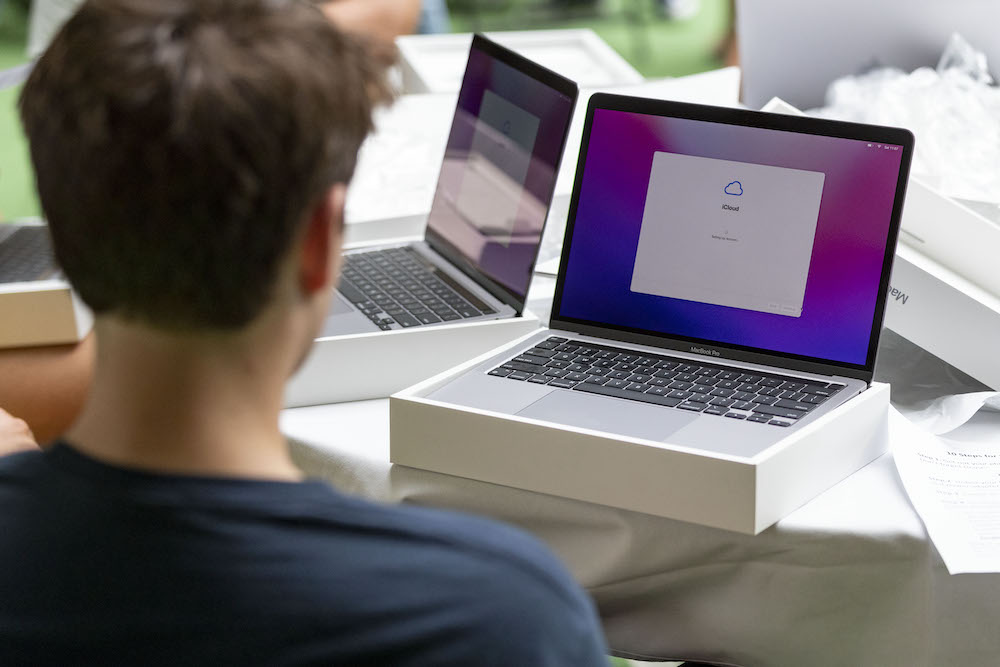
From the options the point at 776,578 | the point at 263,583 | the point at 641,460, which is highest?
the point at 263,583

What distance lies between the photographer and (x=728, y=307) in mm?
1153

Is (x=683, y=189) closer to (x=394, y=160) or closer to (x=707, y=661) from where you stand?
(x=707, y=661)

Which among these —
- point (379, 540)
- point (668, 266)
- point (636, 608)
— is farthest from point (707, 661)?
point (379, 540)

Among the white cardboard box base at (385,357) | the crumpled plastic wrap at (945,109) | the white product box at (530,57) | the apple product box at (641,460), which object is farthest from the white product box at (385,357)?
the white product box at (530,57)

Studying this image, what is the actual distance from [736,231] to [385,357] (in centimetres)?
37

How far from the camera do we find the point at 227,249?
56 centimetres

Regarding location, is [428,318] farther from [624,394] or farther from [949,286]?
[949,286]

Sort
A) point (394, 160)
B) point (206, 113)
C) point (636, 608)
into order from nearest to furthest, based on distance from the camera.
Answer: point (206, 113)
point (636, 608)
point (394, 160)

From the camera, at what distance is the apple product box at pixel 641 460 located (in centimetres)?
93

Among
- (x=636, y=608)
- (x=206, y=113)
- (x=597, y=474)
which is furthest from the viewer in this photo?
(x=636, y=608)

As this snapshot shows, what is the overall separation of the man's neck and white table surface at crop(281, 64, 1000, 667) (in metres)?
0.47

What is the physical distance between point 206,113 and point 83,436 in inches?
7.3

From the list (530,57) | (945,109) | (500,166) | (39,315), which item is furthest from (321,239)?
(530,57)

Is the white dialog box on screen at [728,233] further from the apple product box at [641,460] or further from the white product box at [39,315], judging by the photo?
the white product box at [39,315]
